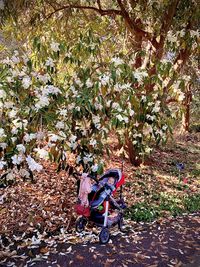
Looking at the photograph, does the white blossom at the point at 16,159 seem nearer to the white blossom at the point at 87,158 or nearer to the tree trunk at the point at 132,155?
the white blossom at the point at 87,158

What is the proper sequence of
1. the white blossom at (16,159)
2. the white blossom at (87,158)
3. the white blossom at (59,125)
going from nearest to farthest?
the white blossom at (16,159), the white blossom at (59,125), the white blossom at (87,158)

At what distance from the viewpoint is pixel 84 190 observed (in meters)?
4.18

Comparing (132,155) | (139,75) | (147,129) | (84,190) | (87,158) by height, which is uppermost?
(139,75)

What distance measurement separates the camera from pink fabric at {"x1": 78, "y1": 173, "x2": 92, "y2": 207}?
164 inches

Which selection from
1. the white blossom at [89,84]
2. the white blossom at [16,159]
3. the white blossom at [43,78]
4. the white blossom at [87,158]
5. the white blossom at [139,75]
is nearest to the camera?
the white blossom at [16,159]

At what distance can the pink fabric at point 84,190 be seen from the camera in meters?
4.17

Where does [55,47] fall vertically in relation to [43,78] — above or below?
above

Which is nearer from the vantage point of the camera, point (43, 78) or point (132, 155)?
point (43, 78)

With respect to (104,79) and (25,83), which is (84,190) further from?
(25,83)

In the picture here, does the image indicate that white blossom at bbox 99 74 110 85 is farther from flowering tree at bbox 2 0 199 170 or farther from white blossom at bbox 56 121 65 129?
white blossom at bbox 56 121 65 129

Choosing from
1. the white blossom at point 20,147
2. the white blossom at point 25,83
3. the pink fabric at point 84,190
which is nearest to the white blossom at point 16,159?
the white blossom at point 20,147

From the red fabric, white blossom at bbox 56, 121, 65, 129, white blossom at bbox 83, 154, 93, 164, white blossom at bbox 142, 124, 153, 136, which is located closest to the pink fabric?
the red fabric

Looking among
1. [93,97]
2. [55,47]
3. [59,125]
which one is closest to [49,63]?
[55,47]

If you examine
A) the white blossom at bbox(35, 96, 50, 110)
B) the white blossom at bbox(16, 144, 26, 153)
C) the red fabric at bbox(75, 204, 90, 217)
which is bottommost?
the red fabric at bbox(75, 204, 90, 217)
